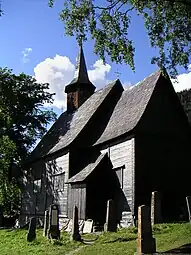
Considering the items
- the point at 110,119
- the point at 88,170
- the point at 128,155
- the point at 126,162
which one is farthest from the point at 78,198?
the point at 110,119

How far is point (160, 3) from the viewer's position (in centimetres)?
1551

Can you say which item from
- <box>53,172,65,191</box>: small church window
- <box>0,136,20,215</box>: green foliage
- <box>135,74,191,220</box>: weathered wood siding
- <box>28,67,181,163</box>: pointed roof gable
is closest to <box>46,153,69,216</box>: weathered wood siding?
<box>53,172,65,191</box>: small church window

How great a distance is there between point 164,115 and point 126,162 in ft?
13.5

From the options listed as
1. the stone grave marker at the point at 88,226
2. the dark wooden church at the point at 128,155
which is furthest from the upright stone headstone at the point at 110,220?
the dark wooden church at the point at 128,155

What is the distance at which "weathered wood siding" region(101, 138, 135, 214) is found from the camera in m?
21.2

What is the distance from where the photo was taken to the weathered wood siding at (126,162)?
21.2 m

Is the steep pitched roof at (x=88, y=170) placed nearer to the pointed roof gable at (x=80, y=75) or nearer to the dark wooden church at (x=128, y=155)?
the dark wooden church at (x=128, y=155)

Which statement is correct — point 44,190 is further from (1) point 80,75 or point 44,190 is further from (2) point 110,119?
(1) point 80,75

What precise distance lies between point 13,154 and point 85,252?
24.2 metres

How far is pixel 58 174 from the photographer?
28.6 metres

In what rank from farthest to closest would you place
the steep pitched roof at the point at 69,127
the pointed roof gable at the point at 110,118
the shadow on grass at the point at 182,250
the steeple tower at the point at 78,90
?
1. the steeple tower at the point at 78,90
2. the steep pitched roof at the point at 69,127
3. the pointed roof gable at the point at 110,118
4. the shadow on grass at the point at 182,250

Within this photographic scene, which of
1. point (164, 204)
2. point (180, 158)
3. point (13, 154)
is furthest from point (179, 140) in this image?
point (13, 154)

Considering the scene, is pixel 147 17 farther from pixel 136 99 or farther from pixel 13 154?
pixel 13 154

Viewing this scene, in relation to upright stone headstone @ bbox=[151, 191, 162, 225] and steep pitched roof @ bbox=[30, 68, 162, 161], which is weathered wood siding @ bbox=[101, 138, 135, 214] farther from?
upright stone headstone @ bbox=[151, 191, 162, 225]
